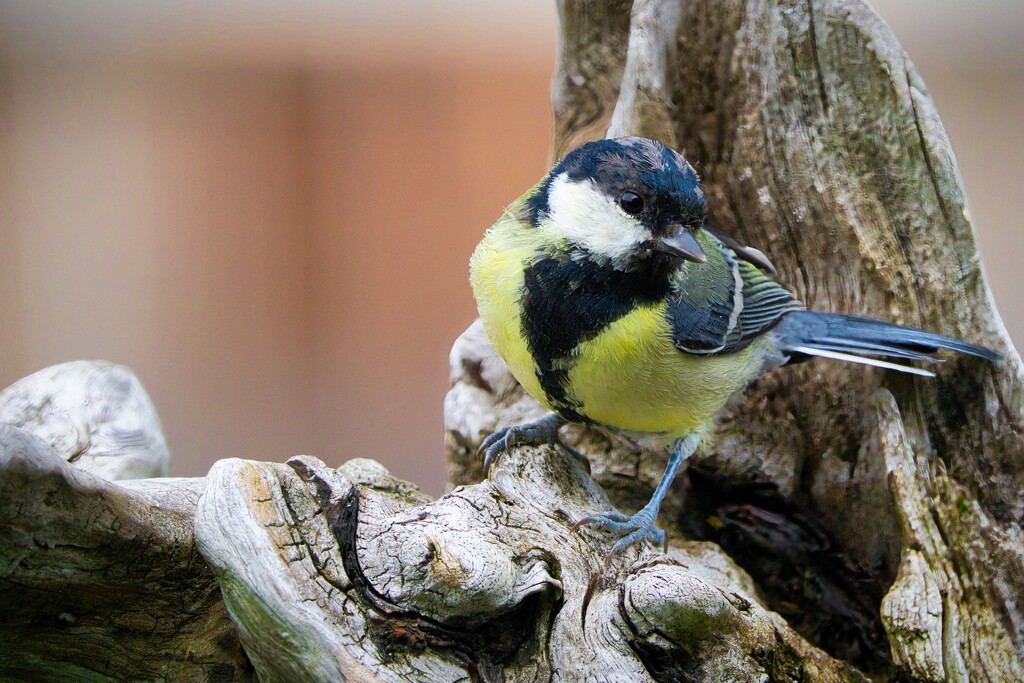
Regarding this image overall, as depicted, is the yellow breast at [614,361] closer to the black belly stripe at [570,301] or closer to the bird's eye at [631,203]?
the black belly stripe at [570,301]

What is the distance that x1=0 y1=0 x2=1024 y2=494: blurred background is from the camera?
2.20 m

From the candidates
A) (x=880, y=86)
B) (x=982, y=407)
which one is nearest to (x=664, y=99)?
(x=880, y=86)

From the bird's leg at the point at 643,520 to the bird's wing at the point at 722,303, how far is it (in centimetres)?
20

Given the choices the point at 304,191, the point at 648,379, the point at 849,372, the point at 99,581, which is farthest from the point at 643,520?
the point at 304,191

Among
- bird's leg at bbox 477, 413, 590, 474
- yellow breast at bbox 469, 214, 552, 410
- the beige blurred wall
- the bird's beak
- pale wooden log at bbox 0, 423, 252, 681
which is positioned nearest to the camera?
pale wooden log at bbox 0, 423, 252, 681

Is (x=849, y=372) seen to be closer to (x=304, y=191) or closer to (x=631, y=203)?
(x=631, y=203)

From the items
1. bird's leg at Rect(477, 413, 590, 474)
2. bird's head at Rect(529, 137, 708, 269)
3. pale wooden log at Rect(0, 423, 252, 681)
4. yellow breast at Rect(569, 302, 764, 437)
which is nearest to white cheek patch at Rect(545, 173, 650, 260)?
bird's head at Rect(529, 137, 708, 269)

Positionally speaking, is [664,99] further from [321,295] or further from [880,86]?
[321,295]

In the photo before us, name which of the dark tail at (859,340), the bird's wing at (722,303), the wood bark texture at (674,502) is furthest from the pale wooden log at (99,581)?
the dark tail at (859,340)

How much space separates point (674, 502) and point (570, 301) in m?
0.61

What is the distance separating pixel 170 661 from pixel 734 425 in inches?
45.3

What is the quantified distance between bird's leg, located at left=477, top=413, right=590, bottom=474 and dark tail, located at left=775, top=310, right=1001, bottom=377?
1.55 ft

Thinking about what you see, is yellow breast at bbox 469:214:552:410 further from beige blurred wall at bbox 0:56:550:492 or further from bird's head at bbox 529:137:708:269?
beige blurred wall at bbox 0:56:550:492

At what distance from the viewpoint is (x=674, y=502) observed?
175 cm
